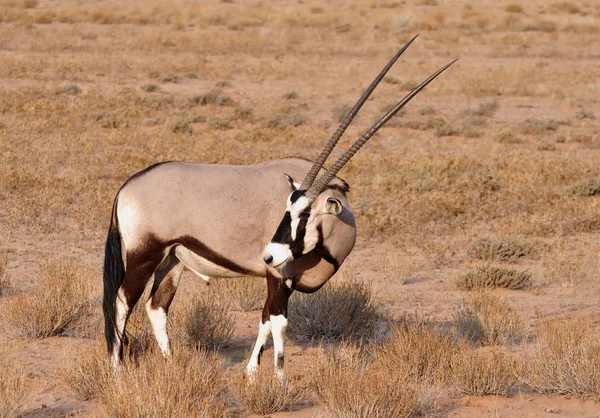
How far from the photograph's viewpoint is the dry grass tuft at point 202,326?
288 inches

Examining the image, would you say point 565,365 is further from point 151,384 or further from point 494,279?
point 494,279

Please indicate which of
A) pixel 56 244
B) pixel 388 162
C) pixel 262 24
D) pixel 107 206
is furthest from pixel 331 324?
pixel 262 24

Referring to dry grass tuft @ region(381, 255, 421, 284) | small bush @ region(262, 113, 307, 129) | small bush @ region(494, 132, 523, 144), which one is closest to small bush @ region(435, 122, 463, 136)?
small bush @ region(494, 132, 523, 144)

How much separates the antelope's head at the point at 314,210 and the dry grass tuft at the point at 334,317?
1801mm

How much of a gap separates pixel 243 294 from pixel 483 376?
3.19 metres

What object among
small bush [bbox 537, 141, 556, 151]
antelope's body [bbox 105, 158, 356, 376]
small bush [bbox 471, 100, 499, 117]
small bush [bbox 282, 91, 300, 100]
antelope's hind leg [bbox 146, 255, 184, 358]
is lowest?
small bush [bbox 537, 141, 556, 151]

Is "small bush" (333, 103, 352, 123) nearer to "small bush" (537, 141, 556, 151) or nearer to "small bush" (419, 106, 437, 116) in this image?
"small bush" (419, 106, 437, 116)

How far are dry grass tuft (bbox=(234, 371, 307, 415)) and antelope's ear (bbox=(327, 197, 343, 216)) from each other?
1.11m

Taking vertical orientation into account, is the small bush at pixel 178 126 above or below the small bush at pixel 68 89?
below

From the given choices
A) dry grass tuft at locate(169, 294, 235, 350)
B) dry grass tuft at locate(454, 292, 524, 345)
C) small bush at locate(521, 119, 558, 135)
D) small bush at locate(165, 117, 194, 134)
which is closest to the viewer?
dry grass tuft at locate(169, 294, 235, 350)

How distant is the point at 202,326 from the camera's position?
733 cm

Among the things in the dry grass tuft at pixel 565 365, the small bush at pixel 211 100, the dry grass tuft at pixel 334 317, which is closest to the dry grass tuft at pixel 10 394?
the dry grass tuft at pixel 334 317

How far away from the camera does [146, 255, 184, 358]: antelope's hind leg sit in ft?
21.2

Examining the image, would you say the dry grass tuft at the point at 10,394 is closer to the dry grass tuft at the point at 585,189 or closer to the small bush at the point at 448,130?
the dry grass tuft at the point at 585,189
